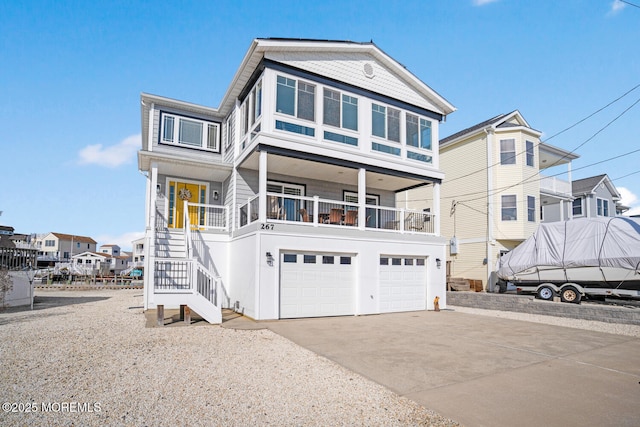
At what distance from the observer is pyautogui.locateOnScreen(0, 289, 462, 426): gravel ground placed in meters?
4.14

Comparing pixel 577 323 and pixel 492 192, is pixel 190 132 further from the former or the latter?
pixel 492 192

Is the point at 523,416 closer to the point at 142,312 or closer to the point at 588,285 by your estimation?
the point at 142,312

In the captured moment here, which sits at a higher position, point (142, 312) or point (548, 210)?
point (548, 210)

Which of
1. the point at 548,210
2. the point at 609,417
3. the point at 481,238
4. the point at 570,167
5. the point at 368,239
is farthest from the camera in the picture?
the point at 548,210

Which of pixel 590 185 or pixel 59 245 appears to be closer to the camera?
pixel 590 185

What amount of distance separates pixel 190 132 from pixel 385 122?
25.7 feet

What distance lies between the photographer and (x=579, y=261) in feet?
49.7

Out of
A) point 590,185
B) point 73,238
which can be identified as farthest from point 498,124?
point 73,238

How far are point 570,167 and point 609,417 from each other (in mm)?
25895

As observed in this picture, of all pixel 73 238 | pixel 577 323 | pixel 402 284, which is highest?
pixel 73 238

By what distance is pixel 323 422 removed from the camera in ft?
13.4

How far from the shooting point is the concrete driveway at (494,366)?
4.54 metres

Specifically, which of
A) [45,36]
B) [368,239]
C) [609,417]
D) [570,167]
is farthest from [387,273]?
[570,167]

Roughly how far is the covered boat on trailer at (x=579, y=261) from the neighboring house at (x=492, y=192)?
391 cm
